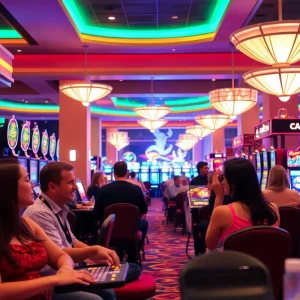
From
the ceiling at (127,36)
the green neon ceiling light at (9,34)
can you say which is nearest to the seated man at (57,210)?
the ceiling at (127,36)

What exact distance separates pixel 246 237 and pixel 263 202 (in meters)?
0.50

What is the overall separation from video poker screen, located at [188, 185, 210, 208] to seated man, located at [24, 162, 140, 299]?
3114 mm

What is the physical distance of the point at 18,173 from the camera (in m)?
1.85

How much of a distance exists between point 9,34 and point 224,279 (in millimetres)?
8037

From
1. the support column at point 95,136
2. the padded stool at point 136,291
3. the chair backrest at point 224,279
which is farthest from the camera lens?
the support column at point 95,136

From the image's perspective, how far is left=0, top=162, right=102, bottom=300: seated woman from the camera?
1.69 meters

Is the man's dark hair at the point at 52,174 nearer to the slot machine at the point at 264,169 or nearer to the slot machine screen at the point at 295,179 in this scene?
the slot machine screen at the point at 295,179

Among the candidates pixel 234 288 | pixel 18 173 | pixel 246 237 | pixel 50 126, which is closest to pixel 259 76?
pixel 246 237

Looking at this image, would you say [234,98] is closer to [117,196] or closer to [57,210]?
[117,196]

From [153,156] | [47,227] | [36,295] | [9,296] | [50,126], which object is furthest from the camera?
[153,156]

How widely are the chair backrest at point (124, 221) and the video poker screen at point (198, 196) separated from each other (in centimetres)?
103

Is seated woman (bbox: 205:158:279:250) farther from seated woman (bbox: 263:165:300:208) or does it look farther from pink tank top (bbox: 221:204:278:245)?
seated woman (bbox: 263:165:300:208)

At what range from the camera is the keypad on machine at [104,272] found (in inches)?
70.4

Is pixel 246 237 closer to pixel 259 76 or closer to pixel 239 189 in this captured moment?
pixel 239 189
